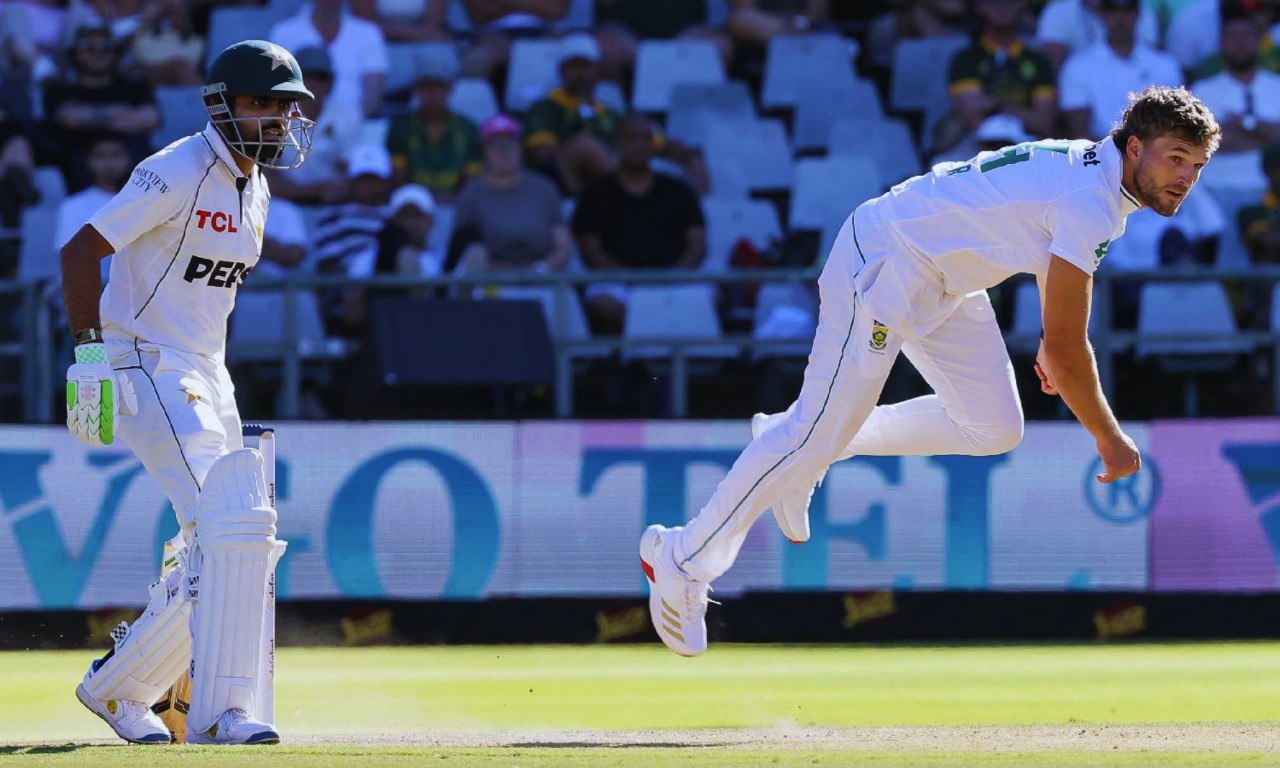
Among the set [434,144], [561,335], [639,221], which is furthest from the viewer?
[434,144]

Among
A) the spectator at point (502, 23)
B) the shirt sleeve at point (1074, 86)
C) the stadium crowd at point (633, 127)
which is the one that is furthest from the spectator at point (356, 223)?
the shirt sleeve at point (1074, 86)

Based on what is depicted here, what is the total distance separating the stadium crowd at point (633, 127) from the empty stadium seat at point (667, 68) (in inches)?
0.8

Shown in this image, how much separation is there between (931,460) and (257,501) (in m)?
4.74

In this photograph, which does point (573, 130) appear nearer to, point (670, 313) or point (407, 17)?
point (407, 17)

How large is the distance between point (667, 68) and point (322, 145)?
250 cm

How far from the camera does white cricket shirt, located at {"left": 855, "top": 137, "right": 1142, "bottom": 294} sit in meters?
5.37

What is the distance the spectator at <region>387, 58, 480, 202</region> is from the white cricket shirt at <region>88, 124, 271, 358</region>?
6663 millimetres

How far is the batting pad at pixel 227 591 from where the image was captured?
4.94m

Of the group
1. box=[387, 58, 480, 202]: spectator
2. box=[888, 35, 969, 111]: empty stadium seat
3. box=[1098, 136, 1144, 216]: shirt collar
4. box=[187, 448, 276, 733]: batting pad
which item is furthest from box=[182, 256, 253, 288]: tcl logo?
box=[888, 35, 969, 111]: empty stadium seat

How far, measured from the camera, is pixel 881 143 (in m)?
12.8

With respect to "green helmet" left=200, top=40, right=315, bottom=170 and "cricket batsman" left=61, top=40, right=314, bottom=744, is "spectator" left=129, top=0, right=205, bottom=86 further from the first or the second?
"green helmet" left=200, top=40, right=315, bottom=170

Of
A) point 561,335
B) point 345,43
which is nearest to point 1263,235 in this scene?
point 561,335

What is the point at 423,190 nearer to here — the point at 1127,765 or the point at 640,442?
the point at 640,442

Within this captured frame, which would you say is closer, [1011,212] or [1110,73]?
[1011,212]
